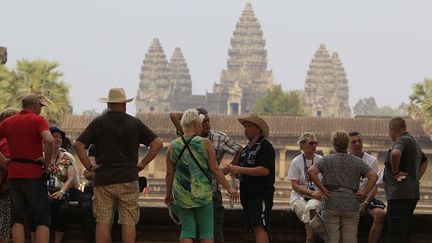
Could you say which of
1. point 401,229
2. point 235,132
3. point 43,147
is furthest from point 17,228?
point 235,132

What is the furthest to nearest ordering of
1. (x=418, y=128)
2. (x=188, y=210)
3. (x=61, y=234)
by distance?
(x=418, y=128) < (x=61, y=234) < (x=188, y=210)

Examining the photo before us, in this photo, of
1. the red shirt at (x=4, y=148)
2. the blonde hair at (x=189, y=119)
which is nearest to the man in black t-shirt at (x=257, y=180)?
the blonde hair at (x=189, y=119)

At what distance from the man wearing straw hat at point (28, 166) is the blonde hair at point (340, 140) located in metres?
2.33

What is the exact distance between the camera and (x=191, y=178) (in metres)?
14.4

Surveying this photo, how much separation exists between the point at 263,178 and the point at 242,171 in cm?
24

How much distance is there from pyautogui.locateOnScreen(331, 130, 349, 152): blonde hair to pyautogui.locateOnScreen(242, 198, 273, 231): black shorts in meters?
0.71

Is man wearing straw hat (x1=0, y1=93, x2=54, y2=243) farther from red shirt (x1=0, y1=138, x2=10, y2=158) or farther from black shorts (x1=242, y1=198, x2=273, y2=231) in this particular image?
black shorts (x1=242, y1=198, x2=273, y2=231)

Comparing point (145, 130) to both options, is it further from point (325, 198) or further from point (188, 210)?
point (325, 198)

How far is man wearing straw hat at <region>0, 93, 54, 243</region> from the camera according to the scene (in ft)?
47.4

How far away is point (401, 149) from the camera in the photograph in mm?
15188

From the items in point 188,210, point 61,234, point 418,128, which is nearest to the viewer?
point 188,210

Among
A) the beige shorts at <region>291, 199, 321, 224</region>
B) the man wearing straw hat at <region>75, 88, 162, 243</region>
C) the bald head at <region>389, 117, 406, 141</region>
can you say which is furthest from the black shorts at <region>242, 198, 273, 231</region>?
the bald head at <region>389, 117, 406, 141</region>

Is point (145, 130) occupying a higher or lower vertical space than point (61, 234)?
higher

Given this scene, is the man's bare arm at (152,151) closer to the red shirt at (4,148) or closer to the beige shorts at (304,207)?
the red shirt at (4,148)
